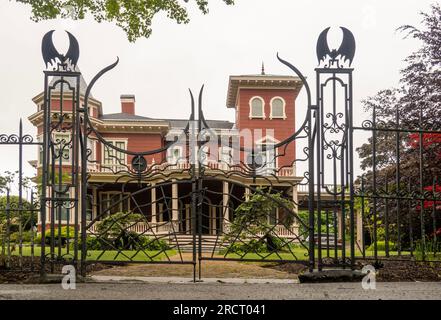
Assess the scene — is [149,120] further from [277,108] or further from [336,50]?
[336,50]

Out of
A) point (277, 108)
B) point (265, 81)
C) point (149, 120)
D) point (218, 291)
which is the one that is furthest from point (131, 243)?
point (149, 120)

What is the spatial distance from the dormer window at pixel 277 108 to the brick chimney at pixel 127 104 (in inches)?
346

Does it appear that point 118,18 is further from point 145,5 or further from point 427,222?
point 427,222

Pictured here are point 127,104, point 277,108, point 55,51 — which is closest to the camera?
point 55,51

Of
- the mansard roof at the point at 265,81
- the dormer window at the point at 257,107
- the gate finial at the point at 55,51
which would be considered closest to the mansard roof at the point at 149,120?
the dormer window at the point at 257,107

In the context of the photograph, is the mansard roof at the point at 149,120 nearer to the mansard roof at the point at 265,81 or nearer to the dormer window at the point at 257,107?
the dormer window at the point at 257,107

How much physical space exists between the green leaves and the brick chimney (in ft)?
71.6

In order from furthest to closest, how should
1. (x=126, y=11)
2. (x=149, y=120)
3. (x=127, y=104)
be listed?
(x=127, y=104) → (x=149, y=120) → (x=126, y=11)

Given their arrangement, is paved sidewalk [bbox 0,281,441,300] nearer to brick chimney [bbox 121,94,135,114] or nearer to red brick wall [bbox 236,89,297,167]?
red brick wall [bbox 236,89,297,167]

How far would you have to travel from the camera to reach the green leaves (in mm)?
10906

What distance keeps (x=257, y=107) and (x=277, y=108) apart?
42.1 inches

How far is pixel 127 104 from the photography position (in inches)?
1332

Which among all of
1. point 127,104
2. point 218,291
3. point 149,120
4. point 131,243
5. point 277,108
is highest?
point 127,104

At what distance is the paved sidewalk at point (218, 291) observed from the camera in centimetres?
552
